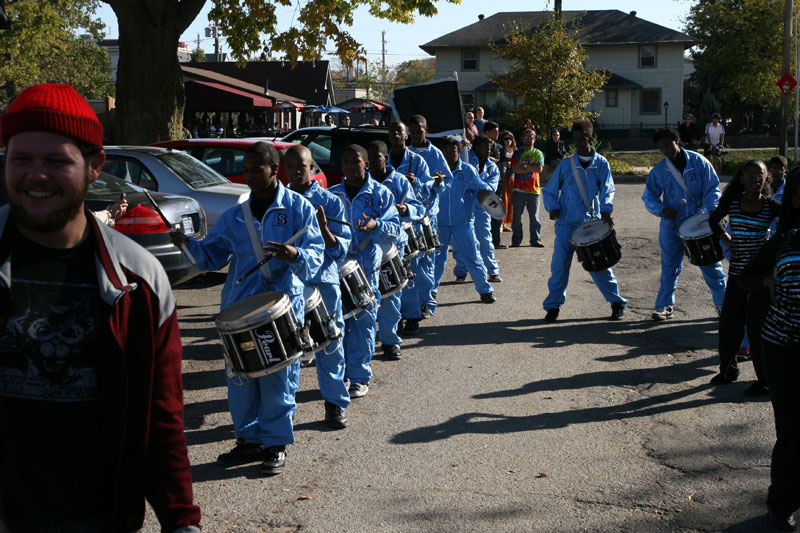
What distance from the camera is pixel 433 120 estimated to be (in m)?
15.6

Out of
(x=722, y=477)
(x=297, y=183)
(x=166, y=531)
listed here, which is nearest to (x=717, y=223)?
(x=722, y=477)

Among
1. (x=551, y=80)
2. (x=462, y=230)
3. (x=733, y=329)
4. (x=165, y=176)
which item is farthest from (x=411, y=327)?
(x=551, y=80)

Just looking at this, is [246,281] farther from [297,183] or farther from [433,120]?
[433,120]

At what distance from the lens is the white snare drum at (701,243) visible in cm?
862

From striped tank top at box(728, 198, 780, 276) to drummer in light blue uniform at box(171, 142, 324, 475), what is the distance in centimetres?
367

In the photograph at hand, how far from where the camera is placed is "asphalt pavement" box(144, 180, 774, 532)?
4.84 m

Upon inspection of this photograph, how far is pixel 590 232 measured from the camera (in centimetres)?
948

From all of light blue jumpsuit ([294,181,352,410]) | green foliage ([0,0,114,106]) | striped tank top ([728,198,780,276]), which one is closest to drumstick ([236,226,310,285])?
light blue jumpsuit ([294,181,352,410])

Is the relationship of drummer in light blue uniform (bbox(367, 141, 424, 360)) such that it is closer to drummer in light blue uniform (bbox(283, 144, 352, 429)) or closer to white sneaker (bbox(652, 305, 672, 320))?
drummer in light blue uniform (bbox(283, 144, 352, 429))

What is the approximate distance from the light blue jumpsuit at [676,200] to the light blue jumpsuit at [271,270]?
16.5 ft

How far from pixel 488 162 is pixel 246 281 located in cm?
816

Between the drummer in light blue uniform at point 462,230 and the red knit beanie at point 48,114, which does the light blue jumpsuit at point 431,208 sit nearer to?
the drummer in light blue uniform at point 462,230

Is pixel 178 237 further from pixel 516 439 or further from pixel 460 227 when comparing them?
pixel 460 227

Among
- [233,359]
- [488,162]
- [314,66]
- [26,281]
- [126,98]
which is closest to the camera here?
[26,281]
